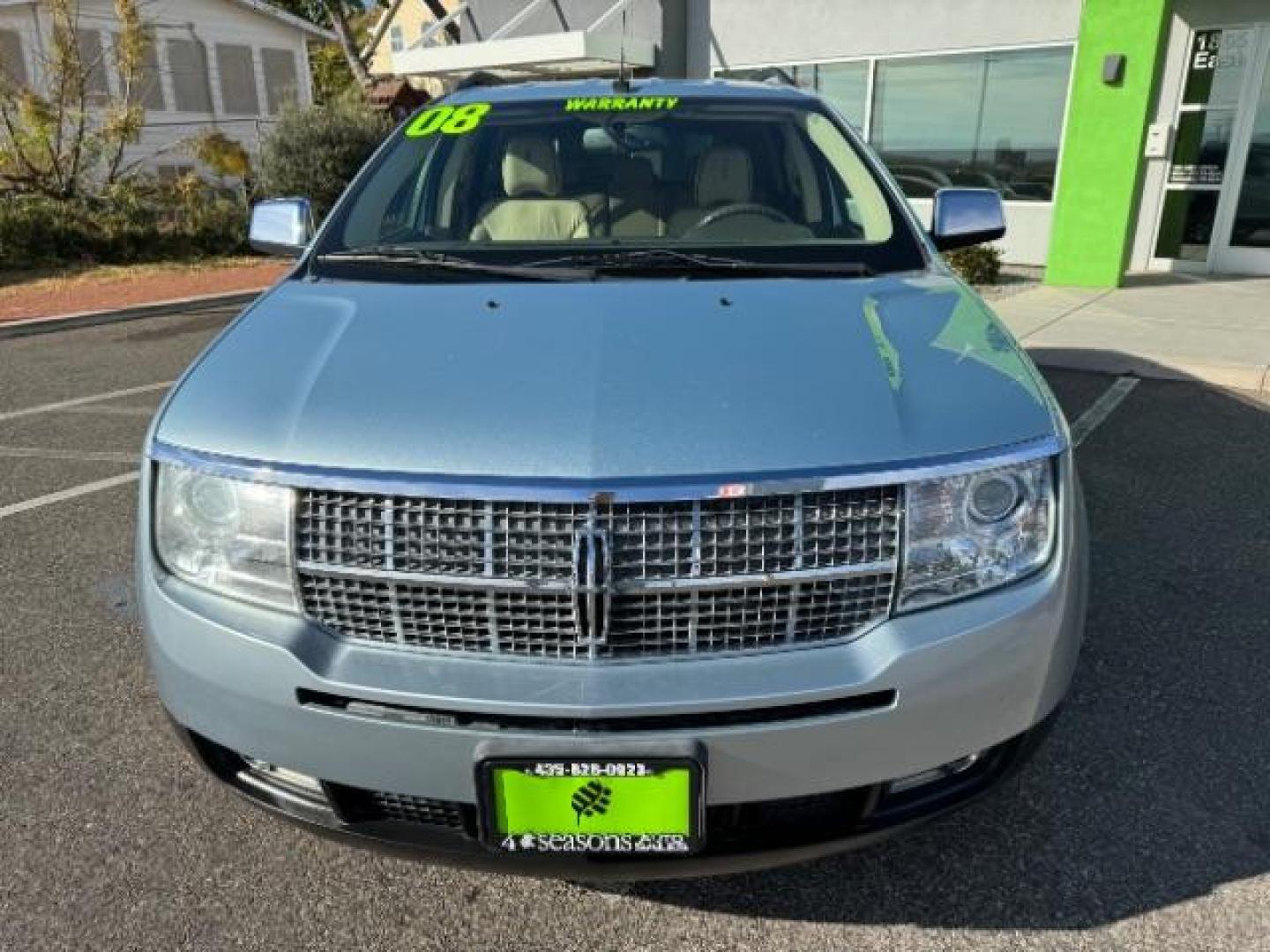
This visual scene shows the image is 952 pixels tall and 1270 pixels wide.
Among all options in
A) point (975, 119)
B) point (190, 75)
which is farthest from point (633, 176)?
point (190, 75)

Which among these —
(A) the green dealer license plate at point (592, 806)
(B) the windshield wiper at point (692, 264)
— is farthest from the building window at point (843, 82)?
(A) the green dealer license plate at point (592, 806)

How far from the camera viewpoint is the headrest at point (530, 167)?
3283 millimetres

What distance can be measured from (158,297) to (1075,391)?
370 inches

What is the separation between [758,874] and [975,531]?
0.98 meters

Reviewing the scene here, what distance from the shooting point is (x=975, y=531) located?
1807 millimetres

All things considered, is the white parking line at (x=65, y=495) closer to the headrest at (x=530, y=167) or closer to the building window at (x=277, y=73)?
the headrest at (x=530, y=167)

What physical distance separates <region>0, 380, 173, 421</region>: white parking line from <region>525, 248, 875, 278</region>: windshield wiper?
5.06 meters

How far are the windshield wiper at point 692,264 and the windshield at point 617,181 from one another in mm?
151

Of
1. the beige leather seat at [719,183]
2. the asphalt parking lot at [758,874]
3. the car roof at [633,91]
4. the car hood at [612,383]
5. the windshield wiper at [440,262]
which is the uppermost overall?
Answer: the car roof at [633,91]

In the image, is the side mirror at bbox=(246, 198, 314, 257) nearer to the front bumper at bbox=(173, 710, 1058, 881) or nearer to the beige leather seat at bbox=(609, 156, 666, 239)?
the beige leather seat at bbox=(609, 156, 666, 239)

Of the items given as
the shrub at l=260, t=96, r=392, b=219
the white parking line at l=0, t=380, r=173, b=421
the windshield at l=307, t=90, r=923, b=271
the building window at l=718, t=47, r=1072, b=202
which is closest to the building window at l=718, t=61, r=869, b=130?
the building window at l=718, t=47, r=1072, b=202

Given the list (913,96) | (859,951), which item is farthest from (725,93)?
(913,96)

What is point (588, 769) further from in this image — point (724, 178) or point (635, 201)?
point (724, 178)

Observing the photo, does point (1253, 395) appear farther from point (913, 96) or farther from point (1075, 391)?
point (913, 96)
